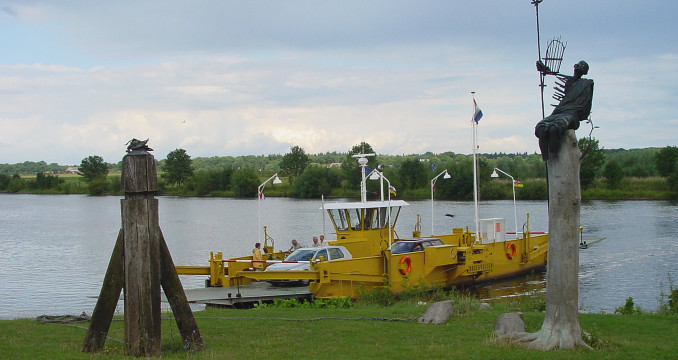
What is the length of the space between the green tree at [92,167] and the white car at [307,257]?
A: 155 meters

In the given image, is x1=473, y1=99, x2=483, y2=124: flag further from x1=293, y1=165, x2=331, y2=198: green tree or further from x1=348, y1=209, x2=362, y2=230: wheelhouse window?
x1=293, y1=165, x2=331, y2=198: green tree

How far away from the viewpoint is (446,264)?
23469mm

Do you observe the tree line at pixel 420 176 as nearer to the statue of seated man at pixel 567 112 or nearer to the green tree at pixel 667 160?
the green tree at pixel 667 160

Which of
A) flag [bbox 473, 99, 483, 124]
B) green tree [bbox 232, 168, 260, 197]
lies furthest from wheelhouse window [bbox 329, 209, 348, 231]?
green tree [bbox 232, 168, 260, 197]

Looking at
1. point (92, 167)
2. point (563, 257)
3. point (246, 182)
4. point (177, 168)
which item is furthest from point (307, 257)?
point (92, 167)

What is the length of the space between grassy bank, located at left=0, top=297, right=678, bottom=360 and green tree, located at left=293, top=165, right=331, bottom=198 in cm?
8729

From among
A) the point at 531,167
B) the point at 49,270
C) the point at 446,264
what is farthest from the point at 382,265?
the point at 531,167

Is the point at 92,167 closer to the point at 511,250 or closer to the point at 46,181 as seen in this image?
the point at 46,181

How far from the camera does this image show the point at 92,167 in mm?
167750

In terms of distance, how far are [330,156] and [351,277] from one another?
178m

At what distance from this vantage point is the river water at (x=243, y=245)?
27.2 m

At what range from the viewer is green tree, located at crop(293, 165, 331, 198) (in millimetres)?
101588

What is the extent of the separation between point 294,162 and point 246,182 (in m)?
11.8

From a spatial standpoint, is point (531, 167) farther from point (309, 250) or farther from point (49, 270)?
point (309, 250)
